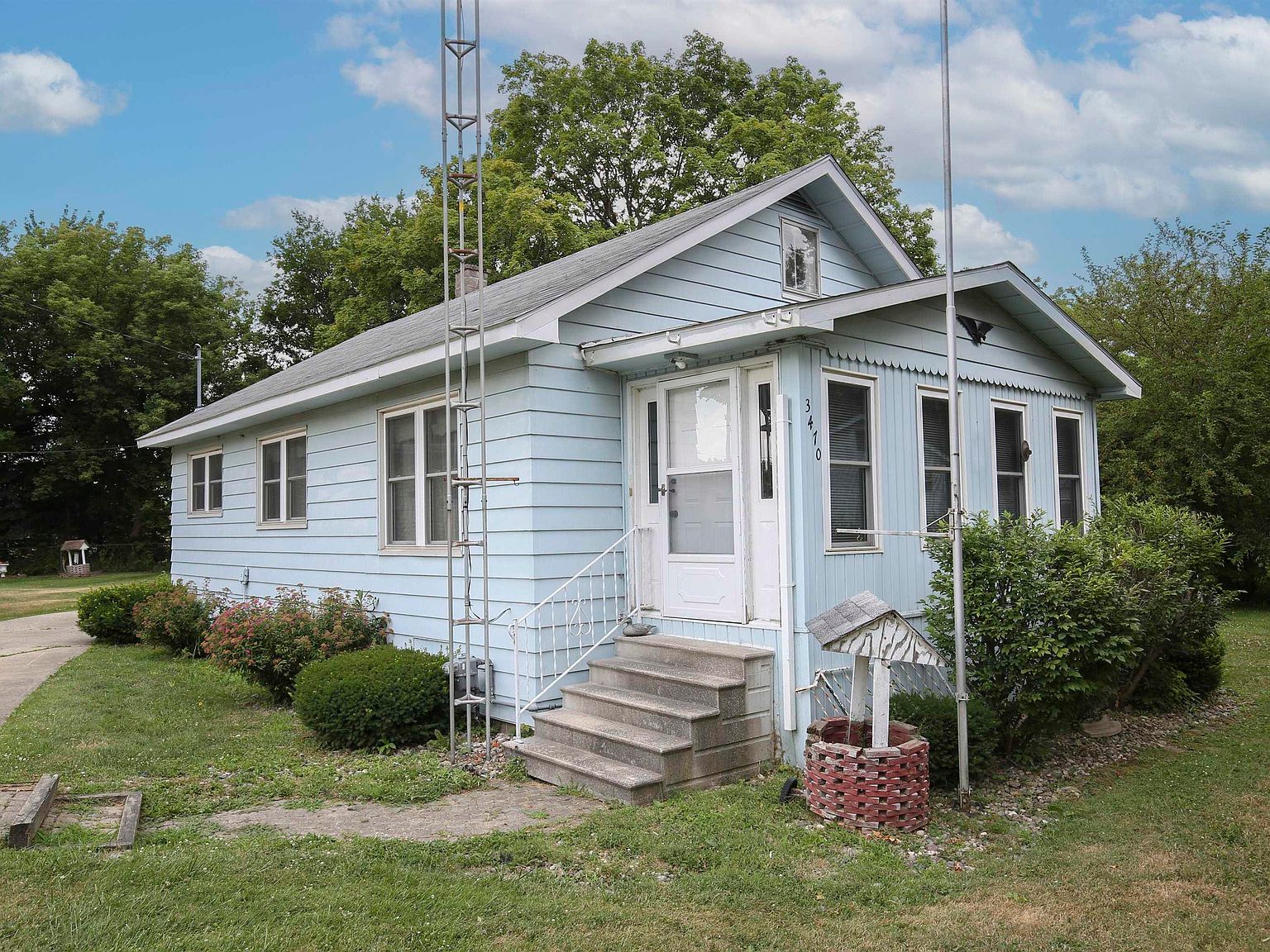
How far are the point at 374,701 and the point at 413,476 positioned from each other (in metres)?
2.51

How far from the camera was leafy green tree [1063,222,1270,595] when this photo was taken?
15867 mm

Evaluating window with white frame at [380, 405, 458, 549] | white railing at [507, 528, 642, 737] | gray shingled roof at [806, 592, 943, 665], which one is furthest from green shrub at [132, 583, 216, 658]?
gray shingled roof at [806, 592, 943, 665]

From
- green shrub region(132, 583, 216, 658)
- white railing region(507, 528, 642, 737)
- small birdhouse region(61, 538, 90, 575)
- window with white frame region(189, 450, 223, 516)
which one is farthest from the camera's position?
small birdhouse region(61, 538, 90, 575)

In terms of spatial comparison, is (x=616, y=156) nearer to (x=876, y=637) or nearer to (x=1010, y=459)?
(x=1010, y=459)

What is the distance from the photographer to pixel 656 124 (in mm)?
27078

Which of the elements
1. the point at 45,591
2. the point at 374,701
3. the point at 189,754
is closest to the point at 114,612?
the point at 189,754

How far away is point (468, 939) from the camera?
3600mm

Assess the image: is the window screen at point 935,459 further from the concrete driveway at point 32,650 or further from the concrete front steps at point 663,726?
Answer: the concrete driveway at point 32,650

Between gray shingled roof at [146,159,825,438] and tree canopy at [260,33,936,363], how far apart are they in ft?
32.5

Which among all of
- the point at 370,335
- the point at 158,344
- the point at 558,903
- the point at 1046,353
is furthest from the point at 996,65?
the point at 158,344

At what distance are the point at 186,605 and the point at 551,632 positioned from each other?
733 cm

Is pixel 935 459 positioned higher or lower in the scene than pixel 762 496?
higher

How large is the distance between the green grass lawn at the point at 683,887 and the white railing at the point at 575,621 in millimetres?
1904

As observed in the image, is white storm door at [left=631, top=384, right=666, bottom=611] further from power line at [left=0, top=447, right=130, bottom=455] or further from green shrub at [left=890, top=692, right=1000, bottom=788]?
power line at [left=0, top=447, right=130, bottom=455]
